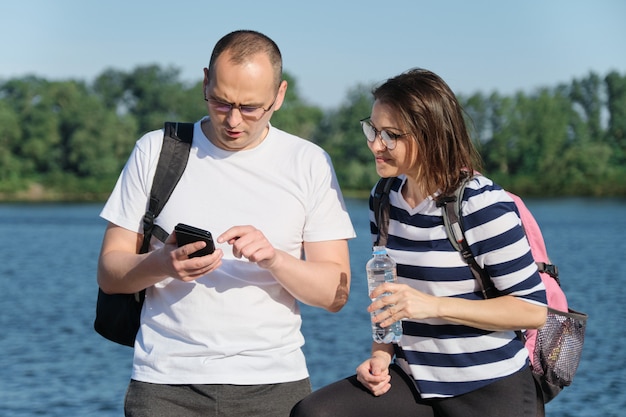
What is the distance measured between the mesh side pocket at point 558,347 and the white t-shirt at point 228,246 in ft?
2.35

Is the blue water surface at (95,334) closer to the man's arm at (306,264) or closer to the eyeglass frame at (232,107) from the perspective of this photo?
the man's arm at (306,264)

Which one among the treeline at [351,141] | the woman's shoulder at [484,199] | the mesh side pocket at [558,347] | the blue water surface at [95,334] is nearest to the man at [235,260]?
the woman's shoulder at [484,199]

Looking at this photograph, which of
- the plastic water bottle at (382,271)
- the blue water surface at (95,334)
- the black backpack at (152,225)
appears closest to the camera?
the plastic water bottle at (382,271)

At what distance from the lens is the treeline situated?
67.3m

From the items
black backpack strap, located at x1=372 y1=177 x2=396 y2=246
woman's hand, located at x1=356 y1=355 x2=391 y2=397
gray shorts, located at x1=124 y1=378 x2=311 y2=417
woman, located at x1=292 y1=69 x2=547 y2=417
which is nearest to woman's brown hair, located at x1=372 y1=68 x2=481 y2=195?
woman, located at x1=292 y1=69 x2=547 y2=417

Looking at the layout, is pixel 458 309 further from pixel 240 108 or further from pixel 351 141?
pixel 351 141

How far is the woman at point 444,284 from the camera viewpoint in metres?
2.84

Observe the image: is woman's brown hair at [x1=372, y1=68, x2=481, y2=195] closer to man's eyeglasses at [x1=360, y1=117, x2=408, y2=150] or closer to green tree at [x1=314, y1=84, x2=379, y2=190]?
man's eyeglasses at [x1=360, y1=117, x2=408, y2=150]

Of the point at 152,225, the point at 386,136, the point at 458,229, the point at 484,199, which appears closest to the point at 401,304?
the point at 458,229

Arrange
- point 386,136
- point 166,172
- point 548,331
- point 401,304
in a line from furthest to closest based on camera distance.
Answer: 1. point 166,172
2. point 548,331
3. point 386,136
4. point 401,304

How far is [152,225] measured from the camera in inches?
124

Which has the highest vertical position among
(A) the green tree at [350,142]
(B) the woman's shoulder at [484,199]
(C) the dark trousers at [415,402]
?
(B) the woman's shoulder at [484,199]

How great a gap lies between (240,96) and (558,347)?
132 cm

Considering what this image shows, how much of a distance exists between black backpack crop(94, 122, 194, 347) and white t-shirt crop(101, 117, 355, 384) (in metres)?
0.03
